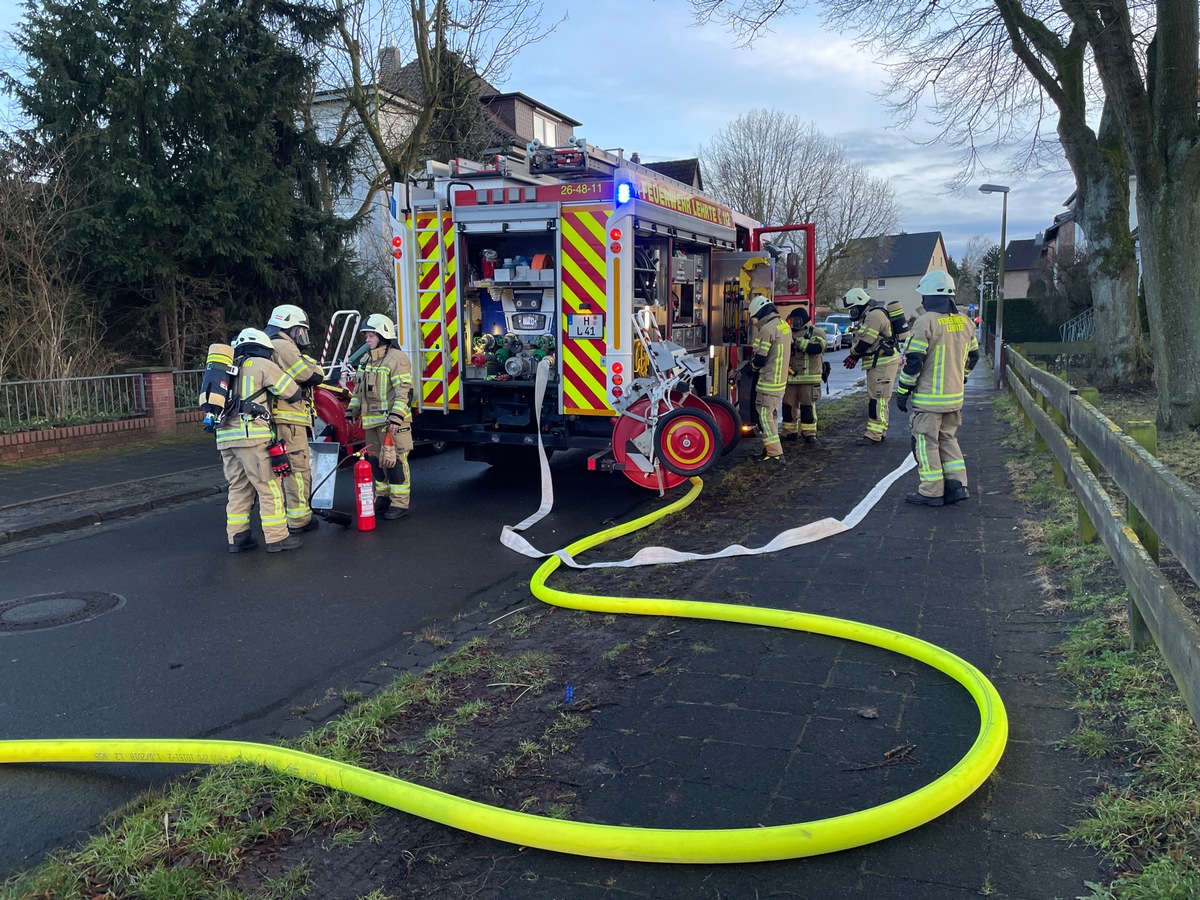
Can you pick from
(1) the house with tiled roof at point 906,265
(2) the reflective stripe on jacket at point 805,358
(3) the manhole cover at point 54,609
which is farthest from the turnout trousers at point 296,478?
(1) the house with tiled roof at point 906,265

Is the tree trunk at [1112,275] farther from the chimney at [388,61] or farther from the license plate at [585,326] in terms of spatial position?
the chimney at [388,61]

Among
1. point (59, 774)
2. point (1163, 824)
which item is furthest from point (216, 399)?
point (1163, 824)

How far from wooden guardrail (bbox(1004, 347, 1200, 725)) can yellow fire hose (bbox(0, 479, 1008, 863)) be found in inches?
25.1

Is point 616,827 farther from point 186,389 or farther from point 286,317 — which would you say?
point 186,389

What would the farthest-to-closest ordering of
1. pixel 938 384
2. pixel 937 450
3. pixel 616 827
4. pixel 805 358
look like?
pixel 805 358 < pixel 937 450 < pixel 938 384 < pixel 616 827

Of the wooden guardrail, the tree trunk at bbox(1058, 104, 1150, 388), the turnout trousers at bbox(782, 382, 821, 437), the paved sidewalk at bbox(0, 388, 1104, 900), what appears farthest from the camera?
the tree trunk at bbox(1058, 104, 1150, 388)

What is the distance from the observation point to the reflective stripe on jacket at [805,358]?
10.2m

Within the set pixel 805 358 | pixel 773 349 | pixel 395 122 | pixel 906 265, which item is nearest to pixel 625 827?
pixel 773 349

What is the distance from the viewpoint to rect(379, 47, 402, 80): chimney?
15930 millimetres

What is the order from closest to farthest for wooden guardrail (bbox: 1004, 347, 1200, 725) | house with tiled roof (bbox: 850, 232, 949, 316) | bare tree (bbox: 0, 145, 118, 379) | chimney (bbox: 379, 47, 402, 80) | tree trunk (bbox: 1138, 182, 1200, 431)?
wooden guardrail (bbox: 1004, 347, 1200, 725), tree trunk (bbox: 1138, 182, 1200, 431), bare tree (bbox: 0, 145, 118, 379), chimney (bbox: 379, 47, 402, 80), house with tiled roof (bbox: 850, 232, 949, 316)

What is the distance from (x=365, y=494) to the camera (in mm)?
→ 7055

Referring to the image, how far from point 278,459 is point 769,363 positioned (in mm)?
5084

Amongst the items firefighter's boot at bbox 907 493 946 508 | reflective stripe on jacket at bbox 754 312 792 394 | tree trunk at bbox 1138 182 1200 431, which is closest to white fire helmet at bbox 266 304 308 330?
reflective stripe on jacket at bbox 754 312 792 394

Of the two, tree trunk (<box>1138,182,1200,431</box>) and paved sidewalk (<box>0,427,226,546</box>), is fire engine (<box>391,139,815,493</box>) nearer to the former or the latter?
paved sidewalk (<box>0,427,226,546</box>)
